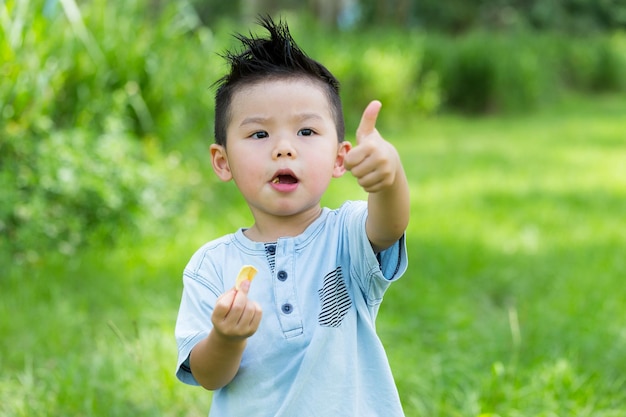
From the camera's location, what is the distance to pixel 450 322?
341cm

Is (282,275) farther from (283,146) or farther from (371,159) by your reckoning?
(371,159)

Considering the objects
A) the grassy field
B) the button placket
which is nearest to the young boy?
the button placket

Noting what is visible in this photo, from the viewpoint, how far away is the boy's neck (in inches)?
67.6

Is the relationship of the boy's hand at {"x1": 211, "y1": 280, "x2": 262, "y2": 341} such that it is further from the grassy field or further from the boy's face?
the grassy field

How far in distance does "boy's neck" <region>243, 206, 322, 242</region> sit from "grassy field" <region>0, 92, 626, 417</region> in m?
0.75

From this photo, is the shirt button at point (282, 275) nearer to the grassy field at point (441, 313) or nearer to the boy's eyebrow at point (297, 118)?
the boy's eyebrow at point (297, 118)

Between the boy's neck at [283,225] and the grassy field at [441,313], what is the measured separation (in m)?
0.75

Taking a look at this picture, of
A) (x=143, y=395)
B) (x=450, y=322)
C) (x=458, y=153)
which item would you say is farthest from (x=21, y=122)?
(x=458, y=153)

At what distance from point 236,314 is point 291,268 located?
0.22 m

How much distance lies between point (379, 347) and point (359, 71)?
26.2ft

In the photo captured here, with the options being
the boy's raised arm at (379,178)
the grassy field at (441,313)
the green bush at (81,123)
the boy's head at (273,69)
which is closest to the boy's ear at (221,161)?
the boy's head at (273,69)

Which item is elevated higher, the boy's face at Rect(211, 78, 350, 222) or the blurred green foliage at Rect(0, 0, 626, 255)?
the blurred green foliage at Rect(0, 0, 626, 255)

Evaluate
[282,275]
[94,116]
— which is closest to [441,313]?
[282,275]

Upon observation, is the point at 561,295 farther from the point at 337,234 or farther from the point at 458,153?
the point at 458,153
